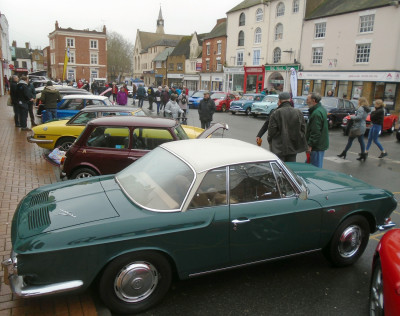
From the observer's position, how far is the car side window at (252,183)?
3340 mm

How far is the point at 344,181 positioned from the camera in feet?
13.9

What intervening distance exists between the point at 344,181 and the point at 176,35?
93349 mm

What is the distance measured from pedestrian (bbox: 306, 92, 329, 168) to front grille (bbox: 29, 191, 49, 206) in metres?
4.73

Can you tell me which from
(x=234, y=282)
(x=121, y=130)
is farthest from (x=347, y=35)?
(x=234, y=282)

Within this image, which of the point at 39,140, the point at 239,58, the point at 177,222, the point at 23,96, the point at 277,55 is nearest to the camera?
Answer: the point at 177,222

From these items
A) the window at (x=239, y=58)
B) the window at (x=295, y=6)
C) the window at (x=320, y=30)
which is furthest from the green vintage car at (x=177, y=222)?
the window at (x=239, y=58)

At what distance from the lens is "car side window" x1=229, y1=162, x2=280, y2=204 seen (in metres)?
3.34

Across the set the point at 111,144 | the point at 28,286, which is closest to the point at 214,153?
the point at 28,286

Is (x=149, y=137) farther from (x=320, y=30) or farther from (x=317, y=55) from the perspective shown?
(x=320, y=30)

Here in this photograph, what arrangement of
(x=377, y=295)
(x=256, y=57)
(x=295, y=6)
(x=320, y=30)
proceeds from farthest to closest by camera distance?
(x=256, y=57) < (x=295, y=6) < (x=320, y=30) < (x=377, y=295)

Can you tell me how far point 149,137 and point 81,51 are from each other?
2508 inches

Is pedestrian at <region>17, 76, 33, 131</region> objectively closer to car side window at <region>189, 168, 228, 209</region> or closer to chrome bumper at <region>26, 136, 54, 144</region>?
chrome bumper at <region>26, 136, 54, 144</region>

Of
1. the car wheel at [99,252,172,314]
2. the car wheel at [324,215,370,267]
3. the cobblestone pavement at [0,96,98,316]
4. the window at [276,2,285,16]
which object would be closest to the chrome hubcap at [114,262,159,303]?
the car wheel at [99,252,172,314]

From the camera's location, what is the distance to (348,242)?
388 centimetres
